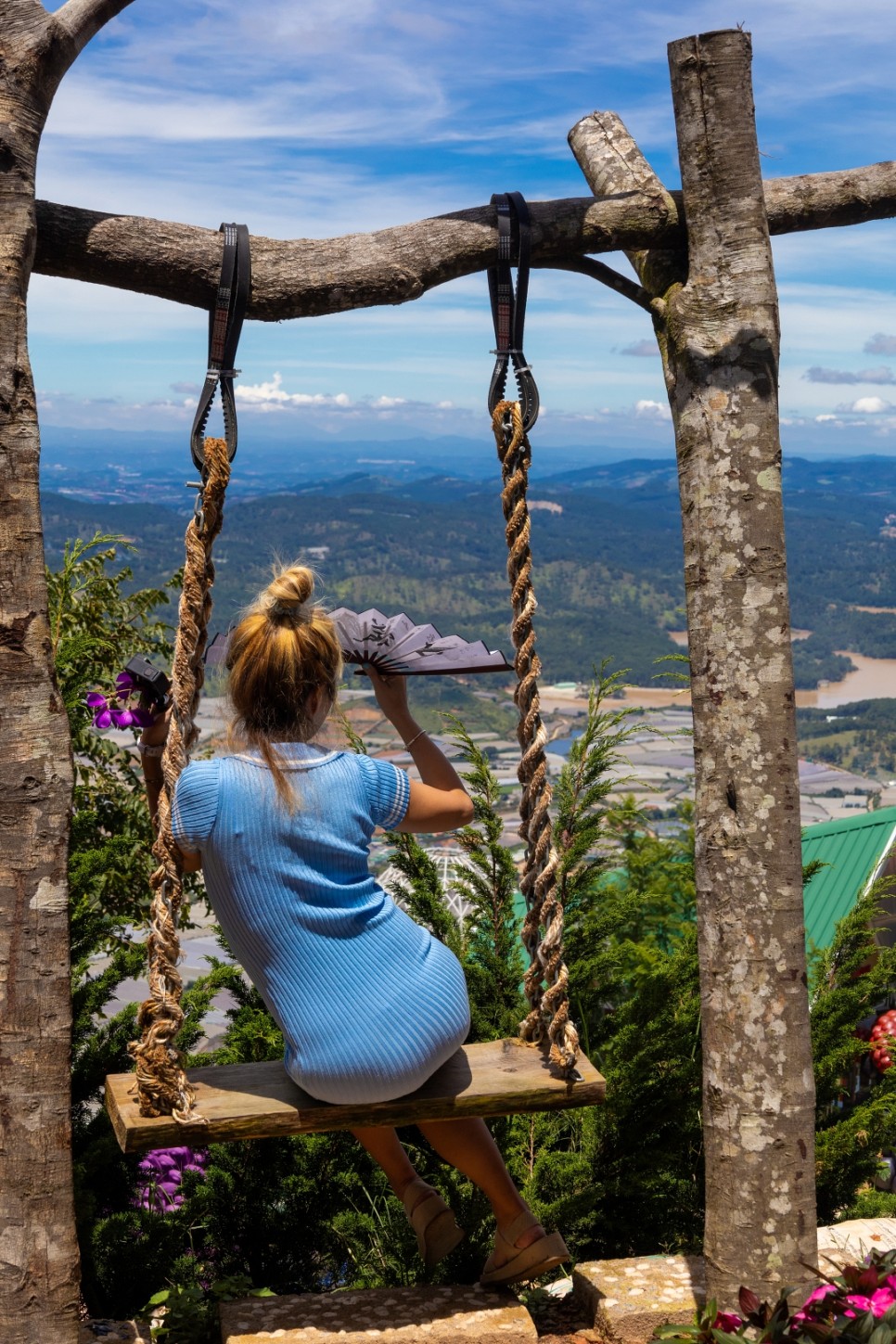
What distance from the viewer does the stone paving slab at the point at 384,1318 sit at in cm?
292

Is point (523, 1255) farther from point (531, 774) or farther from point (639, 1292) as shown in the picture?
point (531, 774)

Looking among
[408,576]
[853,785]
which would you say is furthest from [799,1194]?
[408,576]

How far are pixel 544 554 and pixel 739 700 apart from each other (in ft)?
514

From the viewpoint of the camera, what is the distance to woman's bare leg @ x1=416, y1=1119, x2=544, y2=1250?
3.04m

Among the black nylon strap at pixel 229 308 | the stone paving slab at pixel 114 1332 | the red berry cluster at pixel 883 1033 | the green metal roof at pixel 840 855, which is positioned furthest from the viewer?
the green metal roof at pixel 840 855

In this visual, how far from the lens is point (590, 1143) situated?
4.12 meters

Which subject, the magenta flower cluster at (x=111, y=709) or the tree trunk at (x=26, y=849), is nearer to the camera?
the tree trunk at (x=26, y=849)

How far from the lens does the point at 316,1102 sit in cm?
276

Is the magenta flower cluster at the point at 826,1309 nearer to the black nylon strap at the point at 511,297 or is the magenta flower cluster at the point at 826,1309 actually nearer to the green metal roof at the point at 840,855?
→ the black nylon strap at the point at 511,297

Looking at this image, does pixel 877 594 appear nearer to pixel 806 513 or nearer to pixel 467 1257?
pixel 806 513

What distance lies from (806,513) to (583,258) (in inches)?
7281

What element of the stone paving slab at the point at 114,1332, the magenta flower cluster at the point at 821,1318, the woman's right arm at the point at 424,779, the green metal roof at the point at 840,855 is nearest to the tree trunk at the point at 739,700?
the magenta flower cluster at the point at 821,1318

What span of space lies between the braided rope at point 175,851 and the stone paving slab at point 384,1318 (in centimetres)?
73

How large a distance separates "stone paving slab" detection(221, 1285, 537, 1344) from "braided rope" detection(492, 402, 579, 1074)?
2.26ft
